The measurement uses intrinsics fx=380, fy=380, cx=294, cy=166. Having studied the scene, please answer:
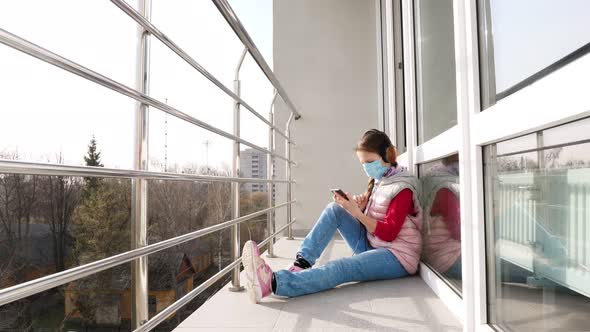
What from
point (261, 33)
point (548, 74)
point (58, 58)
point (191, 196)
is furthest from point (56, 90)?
point (548, 74)

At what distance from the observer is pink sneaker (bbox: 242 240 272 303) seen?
117 centimetres

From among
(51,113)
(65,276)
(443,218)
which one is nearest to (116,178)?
(65,276)

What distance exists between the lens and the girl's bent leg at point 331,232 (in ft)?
5.02

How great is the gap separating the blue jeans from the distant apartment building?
36cm

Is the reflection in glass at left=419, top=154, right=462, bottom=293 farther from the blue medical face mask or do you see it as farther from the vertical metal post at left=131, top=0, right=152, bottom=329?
the vertical metal post at left=131, top=0, right=152, bottom=329

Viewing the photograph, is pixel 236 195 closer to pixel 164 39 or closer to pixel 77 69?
pixel 164 39

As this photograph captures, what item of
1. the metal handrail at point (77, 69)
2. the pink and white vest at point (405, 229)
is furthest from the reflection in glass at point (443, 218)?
the metal handrail at point (77, 69)

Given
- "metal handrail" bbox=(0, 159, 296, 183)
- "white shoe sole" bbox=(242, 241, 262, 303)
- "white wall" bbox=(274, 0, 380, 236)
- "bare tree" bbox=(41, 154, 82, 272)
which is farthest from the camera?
"white wall" bbox=(274, 0, 380, 236)

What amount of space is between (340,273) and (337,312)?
238 mm

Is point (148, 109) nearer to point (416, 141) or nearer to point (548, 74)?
point (548, 74)

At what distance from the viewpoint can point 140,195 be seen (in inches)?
28.9

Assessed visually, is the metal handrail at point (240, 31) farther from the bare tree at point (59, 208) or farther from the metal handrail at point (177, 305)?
the metal handrail at point (177, 305)

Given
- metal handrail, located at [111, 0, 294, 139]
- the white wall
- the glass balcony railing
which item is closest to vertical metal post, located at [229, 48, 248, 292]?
the glass balcony railing

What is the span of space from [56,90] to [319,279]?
80.5 inches
